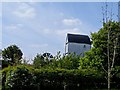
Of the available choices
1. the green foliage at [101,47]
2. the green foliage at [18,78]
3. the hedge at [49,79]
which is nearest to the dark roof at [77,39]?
the green foliage at [101,47]

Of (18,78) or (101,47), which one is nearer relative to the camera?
(18,78)

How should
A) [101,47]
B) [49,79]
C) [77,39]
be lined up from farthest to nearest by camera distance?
[77,39] < [101,47] < [49,79]

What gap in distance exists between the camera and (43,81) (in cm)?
1573

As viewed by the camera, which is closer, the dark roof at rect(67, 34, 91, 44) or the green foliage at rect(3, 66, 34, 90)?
the green foliage at rect(3, 66, 34, 90)

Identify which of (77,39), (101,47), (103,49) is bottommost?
(103,49)

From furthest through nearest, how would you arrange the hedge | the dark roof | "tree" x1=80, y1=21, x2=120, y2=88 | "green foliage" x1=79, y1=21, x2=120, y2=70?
the dark roof
"green foliage" x1=79, y1=21, x2=120, y2=70
"tree" x1=80, y1=21, x2=120, y2=88
the hedge

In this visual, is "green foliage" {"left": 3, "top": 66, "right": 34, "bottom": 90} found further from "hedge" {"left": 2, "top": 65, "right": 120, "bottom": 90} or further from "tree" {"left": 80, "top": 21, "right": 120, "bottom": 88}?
"tree" {"left": 80, "top": 21, "right": 120, "bottom": 88}

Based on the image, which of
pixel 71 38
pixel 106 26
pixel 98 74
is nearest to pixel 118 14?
pixel 106 26

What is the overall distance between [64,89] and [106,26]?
5.44 metres

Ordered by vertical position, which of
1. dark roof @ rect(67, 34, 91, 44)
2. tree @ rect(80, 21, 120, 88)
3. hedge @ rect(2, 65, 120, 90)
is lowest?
hedge @ rect(2, 65, 120, 90)

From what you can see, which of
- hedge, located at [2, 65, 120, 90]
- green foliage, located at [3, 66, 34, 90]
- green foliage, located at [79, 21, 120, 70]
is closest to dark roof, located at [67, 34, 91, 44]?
green foliage, located at [79, 21, 120, 70]

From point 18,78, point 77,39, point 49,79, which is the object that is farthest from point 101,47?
point 77,39

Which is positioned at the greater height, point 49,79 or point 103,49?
point 103,49

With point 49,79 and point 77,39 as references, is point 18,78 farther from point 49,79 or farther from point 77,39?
point 77,39
